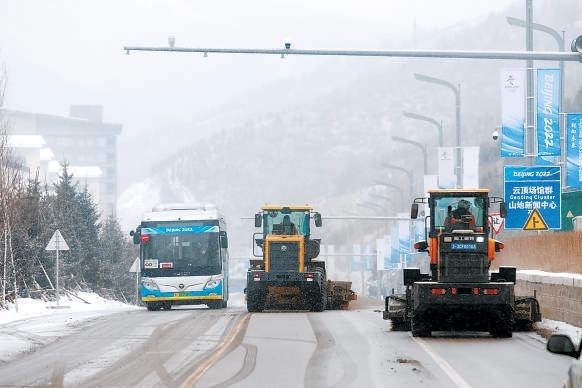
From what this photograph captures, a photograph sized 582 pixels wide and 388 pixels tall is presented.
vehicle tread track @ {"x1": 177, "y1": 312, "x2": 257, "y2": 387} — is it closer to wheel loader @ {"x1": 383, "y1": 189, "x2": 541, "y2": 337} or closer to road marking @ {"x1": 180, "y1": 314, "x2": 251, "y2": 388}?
road marking @ {"x1": 180, "y1": 314, "x2": 251, "y2": 388}

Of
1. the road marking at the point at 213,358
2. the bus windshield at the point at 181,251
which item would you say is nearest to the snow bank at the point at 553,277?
the road marking at the point at 213,358

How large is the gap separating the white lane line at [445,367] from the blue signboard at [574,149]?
14.8m

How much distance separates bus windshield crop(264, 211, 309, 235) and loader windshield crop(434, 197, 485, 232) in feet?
39.2

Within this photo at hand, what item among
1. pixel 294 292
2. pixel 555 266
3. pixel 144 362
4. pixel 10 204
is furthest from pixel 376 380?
pixel 10 204

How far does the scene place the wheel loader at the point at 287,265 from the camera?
116ft

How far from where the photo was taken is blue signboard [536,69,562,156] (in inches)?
1406

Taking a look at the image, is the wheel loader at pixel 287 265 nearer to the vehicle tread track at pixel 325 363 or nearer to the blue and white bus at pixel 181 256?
the blue and white bus at pixel 181 256

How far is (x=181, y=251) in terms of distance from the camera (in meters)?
40.2

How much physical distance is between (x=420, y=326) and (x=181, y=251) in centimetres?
1708

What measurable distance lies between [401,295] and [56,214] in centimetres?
3169

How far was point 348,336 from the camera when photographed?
24.4m

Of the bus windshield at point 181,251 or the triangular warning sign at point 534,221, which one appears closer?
the triangular warning sign at point 534,221

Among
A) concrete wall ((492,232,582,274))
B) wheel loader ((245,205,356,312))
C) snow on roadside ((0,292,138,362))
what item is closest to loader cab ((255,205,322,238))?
wheel loader ((245,205,356,312))

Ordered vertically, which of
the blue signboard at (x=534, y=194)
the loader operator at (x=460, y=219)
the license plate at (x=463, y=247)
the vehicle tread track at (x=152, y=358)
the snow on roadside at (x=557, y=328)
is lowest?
the vehicle tread track at (x=152, y=358)
